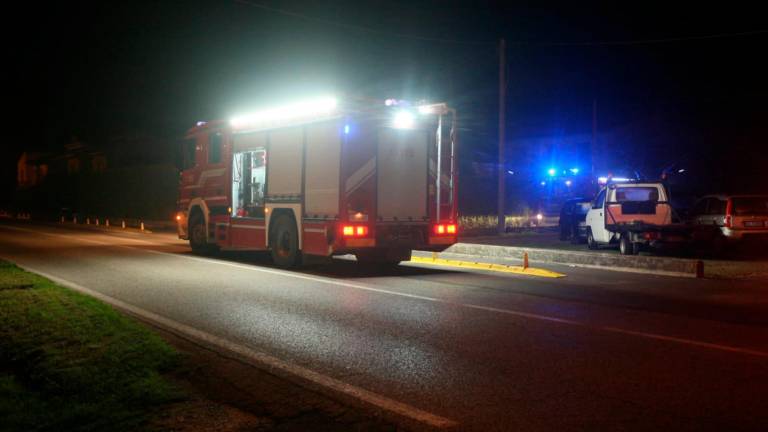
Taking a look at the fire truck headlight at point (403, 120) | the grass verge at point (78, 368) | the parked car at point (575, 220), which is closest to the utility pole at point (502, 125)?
the parked car at point (575, 220)

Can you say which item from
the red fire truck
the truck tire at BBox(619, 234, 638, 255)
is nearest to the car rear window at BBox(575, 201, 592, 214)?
the truck tire at BBox(619, 234, 638, 255)

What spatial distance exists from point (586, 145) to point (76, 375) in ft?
134

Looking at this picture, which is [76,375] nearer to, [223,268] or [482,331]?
[482,331]

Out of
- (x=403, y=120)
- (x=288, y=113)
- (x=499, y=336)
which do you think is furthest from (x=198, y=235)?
(x=499, y=336)

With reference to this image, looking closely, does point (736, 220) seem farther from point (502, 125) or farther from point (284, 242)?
point (284, 242)

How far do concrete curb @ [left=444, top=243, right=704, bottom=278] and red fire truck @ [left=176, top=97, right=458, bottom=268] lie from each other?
3.29 m

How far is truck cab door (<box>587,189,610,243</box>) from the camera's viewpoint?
19.8m

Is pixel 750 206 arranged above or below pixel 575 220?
above

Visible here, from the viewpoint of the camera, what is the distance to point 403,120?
14.6m

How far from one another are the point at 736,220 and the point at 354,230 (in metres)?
10.8

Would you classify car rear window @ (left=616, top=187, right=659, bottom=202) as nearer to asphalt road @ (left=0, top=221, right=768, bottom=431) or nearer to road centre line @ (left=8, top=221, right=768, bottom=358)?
asphalt road @ (left=0, top=221, right=768, bottom=431)

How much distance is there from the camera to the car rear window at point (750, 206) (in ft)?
61.7

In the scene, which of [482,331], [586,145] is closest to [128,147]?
[586,145]

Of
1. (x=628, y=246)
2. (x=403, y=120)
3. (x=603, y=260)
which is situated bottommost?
(x=603, y=260)
